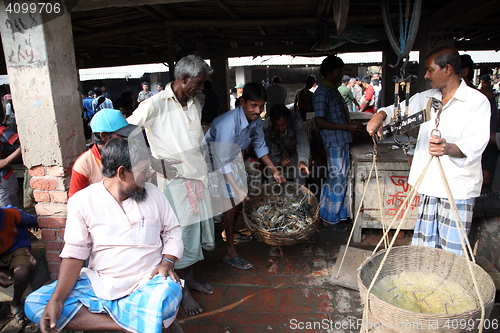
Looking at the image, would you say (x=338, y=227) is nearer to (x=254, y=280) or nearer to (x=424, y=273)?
(x=254, y=280)

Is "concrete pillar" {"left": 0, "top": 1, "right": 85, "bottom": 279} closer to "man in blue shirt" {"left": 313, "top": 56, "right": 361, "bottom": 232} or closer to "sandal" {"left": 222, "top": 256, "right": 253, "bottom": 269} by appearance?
"sandal" {"left": 222, "top": 256, "right": 253, "bottom": 269}

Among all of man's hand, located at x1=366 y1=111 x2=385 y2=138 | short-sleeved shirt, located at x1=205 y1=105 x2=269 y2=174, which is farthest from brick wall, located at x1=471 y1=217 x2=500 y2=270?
short-sleeved shirt, located at x1=205 y1=105 x2=269 y2=174

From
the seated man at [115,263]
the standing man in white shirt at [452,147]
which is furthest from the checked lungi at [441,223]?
the seated man at [115,263]

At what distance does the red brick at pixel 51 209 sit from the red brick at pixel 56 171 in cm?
25

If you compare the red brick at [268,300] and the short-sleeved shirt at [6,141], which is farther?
the short-sleeved shirt at [6,141]

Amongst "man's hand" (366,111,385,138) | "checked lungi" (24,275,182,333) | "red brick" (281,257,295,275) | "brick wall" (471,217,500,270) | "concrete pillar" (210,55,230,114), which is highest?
"concrete pillar" (210,55,230,114)

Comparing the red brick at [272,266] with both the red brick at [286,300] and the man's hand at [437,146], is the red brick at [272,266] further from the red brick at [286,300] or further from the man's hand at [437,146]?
the man's hand at [437,146]

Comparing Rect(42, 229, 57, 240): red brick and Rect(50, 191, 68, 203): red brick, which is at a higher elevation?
Rect(50, 191, 68, 203): red brick

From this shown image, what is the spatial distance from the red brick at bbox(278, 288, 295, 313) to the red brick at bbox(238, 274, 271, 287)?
184 mm

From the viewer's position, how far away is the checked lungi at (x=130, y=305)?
1886 millimetres

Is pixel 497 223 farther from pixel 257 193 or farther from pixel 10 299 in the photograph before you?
pixel 10 299

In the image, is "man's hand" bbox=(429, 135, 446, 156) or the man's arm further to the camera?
"man's hand" bbox=(429, 135, 446, 156)

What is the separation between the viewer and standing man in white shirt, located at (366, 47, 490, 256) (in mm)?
2256

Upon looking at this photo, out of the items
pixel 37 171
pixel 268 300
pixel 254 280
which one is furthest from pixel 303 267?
pixel 37 171
